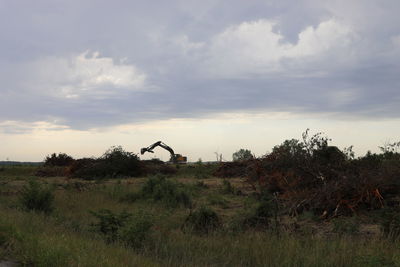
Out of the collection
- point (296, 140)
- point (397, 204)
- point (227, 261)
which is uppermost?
point (296, 140)

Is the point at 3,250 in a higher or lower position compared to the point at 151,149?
lower

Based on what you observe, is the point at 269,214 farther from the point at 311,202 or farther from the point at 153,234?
the point at 153,234

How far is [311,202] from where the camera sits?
36.6ft

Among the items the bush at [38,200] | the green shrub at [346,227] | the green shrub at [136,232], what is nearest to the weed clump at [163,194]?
the bush at [38,200]

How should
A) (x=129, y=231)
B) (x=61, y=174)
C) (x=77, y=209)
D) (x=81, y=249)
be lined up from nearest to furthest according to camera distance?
(x=81, y=249), (x=129, y=231), (x=77, y=209), (x=61, y=174)

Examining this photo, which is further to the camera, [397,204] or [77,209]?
[77,209]

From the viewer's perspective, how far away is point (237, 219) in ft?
33.6

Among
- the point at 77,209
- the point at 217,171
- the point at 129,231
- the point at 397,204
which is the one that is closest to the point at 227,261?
the point at 129,231

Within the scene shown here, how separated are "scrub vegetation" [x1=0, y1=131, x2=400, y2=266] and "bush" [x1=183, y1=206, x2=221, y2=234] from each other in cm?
3

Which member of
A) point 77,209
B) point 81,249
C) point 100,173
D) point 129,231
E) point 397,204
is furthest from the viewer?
point 100,173

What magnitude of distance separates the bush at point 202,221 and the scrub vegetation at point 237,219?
0.08ft

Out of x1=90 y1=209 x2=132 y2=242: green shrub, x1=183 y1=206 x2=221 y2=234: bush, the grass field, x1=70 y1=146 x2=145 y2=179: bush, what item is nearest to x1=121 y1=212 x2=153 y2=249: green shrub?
the grass field

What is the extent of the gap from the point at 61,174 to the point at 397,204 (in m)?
21.8

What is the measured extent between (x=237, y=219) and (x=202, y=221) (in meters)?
0.86
